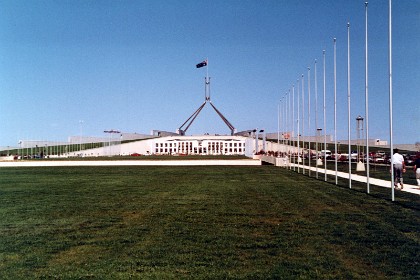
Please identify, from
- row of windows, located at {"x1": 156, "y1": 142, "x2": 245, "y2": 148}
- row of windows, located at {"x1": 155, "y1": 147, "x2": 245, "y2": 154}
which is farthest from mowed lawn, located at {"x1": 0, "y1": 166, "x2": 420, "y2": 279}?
row of windows, located at {"x1": 155, "y1": 147, "x2": 245, "y2": 154}

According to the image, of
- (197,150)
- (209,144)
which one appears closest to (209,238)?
(209,144)

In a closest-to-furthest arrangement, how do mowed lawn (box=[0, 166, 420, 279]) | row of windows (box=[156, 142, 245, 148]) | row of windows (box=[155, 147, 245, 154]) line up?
mowed lawn (box=[0, 166, 420, 279]) < row of windows (box=[156, 142, 245, 148]) < row of windows (box=[155, 147, 245, 154])

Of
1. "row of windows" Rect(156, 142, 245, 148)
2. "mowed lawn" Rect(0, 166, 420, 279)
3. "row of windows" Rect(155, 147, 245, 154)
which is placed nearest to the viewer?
"mowed lawn" Rect(0, 166, 420, 279)

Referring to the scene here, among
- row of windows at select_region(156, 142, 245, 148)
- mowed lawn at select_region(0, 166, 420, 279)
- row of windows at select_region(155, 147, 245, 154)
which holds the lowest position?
mowed lawn at select_region(0, 166, 420, 279)

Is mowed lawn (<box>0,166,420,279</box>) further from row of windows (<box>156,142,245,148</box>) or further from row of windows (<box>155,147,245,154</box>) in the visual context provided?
row of windows (<box>155,147,245,154</box>)

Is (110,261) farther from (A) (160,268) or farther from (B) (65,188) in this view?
(B) (65,188)

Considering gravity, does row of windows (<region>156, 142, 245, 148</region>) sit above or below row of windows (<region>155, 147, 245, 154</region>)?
above

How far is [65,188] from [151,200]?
20.9ft

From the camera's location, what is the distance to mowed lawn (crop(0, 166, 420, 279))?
673 centimetres

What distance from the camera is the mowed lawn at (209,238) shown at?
6727 millimetres

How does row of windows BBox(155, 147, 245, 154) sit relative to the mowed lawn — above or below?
above

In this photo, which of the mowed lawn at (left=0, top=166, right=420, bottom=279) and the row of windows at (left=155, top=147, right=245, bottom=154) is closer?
the mowed lawn at (left=0, top=166, right=420, bottom=279)

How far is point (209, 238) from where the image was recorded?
29.5 ft

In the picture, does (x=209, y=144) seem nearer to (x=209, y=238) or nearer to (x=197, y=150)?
(x=197, y=150)
